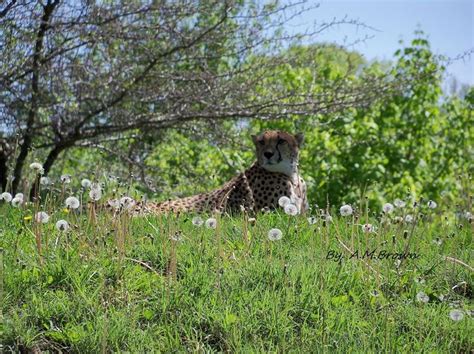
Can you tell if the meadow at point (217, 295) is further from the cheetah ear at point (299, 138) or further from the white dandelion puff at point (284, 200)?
the cheetah ear at point (299, 138)

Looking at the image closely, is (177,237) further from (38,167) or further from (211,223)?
(38,167)

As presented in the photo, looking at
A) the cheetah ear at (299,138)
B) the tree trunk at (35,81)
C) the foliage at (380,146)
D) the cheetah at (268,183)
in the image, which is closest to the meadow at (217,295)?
the cheetah at (268,183)

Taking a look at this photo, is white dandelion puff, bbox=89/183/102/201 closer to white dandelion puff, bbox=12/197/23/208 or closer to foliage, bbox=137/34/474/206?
white dandelion puff, bbox=12/197/23/208

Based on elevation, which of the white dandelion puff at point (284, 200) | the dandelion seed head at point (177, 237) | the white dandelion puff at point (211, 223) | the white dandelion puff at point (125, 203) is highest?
the white dandelion puff at point (125, 203)

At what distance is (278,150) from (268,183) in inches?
11.5

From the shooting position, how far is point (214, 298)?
13.8ft

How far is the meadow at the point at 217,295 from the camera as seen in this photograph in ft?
12.9

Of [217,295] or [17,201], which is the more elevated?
[17,201]

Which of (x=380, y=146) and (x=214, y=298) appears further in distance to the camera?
(x=380, y=146)

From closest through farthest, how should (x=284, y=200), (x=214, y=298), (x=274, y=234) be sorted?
(x=214, y=298)
(x=274, y=234)
(x=284, y=200)

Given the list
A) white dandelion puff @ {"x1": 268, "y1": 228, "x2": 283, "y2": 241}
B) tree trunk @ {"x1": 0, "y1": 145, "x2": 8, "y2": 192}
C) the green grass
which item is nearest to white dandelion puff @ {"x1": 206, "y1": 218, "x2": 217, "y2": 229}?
the green grass

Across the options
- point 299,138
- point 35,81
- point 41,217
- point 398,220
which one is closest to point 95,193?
point 41,217

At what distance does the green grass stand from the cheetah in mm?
1869

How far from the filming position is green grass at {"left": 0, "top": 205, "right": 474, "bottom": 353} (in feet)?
12.9
